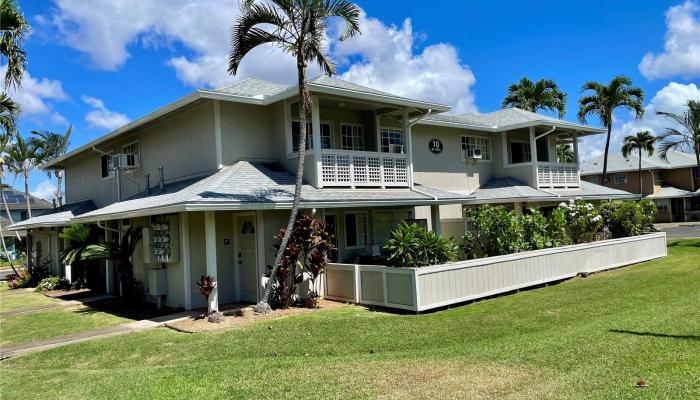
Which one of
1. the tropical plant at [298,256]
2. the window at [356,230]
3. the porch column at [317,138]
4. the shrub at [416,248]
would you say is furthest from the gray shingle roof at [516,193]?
the tropical plant at [298,256]

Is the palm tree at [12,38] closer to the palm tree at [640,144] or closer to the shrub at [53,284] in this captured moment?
the shrub at [53,284]

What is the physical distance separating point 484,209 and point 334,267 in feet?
16.4

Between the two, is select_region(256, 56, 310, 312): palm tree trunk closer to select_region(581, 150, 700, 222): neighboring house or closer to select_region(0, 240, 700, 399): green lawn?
select_region(0, 240, 700, 399): green lawn

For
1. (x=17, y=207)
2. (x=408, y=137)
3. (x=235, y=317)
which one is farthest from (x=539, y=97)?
(x=17, y=207)

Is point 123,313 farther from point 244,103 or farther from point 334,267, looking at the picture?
point 244,103

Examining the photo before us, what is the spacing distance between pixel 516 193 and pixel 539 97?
1839 cm

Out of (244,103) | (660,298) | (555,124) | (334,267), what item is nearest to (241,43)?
(244,103)

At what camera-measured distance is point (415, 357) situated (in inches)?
291

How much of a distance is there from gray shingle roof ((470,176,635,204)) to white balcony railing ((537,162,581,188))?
306 millimetres

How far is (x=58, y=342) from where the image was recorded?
1028cm

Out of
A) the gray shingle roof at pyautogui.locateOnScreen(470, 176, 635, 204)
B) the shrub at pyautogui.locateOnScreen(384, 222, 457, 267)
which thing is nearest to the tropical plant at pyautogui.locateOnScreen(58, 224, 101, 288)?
the shrub at pyautogui.locateOnScreen(384, 222, 457, 267)

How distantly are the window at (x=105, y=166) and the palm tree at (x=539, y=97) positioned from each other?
1046 inches

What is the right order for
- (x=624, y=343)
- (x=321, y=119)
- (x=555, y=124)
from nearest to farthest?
(x=624, y=343) → (x=321, y=119) → (x=555, y=124)

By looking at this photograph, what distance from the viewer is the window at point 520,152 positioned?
23.9 metres
